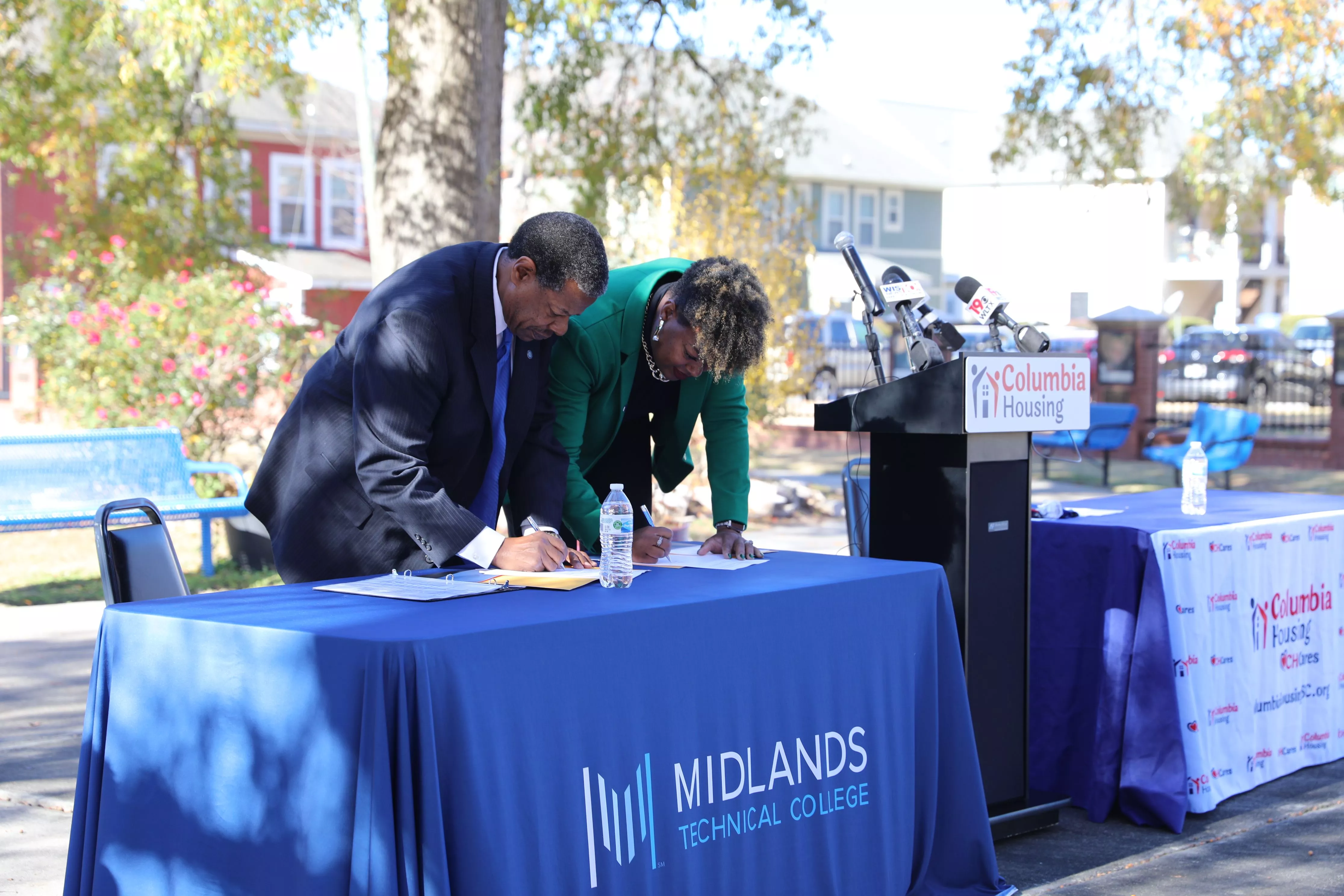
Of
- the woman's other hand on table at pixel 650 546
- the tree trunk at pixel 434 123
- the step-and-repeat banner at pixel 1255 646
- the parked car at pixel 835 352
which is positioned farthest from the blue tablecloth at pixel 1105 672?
the parked car at pixel 835 352

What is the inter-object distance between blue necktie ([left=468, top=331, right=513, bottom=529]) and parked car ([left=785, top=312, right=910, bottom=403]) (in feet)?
26.4

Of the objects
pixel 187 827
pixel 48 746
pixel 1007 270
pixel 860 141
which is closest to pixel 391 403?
pixel 187 827

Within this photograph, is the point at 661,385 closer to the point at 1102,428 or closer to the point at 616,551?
Answer: the point at 616,551

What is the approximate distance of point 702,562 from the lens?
4.16 m

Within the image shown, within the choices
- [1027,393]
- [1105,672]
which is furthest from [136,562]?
[1105,672]

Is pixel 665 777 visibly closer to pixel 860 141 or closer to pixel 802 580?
pixel 802 580

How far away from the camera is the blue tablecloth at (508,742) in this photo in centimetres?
286

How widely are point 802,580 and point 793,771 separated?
50 cm

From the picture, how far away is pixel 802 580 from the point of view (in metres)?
3.77

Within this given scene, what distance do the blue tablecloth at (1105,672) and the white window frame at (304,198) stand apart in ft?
92.2

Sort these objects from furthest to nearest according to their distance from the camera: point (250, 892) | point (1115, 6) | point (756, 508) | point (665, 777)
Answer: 1. point (1115, 6)
2. point (756, 508)
3. point (665, 777)
4. point (250, 892)

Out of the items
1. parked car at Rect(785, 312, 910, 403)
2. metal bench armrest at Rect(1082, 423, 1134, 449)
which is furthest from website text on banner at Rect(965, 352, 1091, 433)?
metal bench armrest at Rect(1082, 423, 1134, 449)

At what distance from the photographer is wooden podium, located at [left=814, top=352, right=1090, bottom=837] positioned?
4.45m

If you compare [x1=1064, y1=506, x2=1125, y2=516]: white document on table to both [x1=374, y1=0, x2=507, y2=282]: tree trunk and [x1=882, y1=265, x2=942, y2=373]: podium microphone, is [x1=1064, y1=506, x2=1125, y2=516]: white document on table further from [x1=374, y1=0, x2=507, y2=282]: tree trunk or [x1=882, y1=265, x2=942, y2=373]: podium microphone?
[x1=374, y1=0, x2=507, y2=282]: tree trunk
